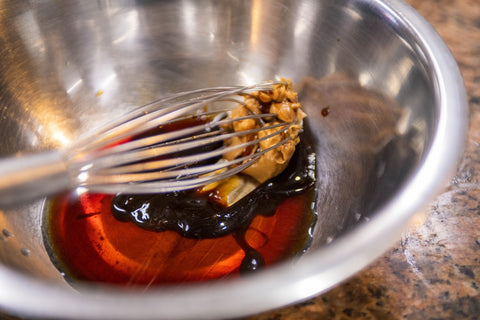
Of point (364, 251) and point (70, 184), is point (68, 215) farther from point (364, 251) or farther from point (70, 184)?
point (364, 251)

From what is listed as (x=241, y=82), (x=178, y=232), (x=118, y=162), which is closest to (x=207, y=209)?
(x=178, y=232)

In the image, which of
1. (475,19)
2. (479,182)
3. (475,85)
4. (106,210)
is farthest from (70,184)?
(475,19)

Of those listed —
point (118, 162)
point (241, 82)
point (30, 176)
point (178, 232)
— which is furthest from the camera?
point (241, 82)

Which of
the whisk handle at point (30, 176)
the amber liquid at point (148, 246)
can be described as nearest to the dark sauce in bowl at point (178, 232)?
the amber liquid at point (148, 246)

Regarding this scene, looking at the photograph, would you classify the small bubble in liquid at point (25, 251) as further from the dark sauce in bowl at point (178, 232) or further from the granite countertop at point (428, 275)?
the granite countertop at point (428, 275)

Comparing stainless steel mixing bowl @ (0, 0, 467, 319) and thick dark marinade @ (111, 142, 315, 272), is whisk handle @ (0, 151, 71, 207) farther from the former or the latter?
thick dark marinade @ (111, 142, 315, 272)

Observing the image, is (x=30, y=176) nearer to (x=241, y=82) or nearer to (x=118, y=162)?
(x=118, y=162)

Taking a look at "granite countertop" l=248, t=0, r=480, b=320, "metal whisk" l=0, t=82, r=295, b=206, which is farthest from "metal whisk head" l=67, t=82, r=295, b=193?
"granite countertop" l=248, t=0, r=480, b=320
